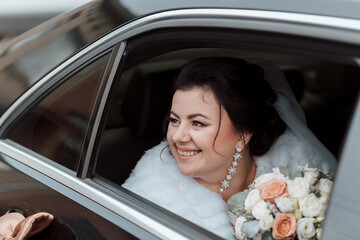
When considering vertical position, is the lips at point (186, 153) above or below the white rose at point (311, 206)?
above

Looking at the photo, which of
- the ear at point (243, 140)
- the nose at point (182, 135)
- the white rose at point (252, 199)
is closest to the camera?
the white rose at point (252, 199)

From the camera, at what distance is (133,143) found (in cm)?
285

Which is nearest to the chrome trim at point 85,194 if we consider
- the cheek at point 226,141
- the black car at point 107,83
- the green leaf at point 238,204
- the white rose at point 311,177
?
the black car at point 107,83

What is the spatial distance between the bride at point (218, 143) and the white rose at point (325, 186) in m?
0.42

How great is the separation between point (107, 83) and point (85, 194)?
0.38m

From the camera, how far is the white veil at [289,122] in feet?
8.31

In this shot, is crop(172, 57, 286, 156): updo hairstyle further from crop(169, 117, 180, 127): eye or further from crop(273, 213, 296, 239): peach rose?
crop(273, 213, 296, 239): peach rose

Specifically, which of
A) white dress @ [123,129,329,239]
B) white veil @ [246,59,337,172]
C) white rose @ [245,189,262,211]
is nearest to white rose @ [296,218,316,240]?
white rose @ [245,189,262,211]

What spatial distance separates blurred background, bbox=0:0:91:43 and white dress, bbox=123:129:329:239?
12.4 ft

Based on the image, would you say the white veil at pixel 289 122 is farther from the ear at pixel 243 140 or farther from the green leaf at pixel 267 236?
the green leaf at pixel 267 236

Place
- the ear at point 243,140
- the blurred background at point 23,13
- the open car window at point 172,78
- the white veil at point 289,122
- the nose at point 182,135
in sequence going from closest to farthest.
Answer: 1. the open car window at point 172,78
2. the nose at point 182,135
3. the ear at point 243,140
4. the white veil at point 289,122
5. the blurred background at point 23,13

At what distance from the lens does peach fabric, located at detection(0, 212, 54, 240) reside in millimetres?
1870

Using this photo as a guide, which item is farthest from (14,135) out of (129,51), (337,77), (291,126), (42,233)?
(337,77)

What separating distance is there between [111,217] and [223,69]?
2.72ft
